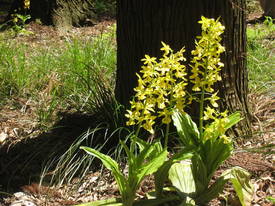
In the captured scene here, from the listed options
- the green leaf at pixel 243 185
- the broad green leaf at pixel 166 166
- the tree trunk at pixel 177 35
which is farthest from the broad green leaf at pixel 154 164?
the tree trunk at pixel 177 35

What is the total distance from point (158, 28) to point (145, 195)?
1246 mm

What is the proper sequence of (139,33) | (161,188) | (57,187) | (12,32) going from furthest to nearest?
1. (12,32)
2. (139,33)
3. (57,187)
4. (161,188)

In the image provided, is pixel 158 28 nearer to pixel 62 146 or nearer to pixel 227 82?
pixel 227 82

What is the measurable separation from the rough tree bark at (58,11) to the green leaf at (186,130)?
22.1 ft

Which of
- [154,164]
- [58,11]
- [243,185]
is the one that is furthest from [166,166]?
[58,11]

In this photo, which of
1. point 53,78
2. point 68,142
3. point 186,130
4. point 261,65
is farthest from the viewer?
point 261,65

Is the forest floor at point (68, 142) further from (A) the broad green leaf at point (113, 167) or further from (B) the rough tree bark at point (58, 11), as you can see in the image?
(B) the rough tree bark at point (58, 11)

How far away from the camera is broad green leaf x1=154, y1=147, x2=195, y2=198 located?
255 centimetres

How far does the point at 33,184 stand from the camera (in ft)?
10.8

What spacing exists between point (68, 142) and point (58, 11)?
5982 mm

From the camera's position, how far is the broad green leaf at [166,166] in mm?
2554

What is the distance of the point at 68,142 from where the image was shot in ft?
12.2

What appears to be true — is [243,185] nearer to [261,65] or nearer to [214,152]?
[214,152]

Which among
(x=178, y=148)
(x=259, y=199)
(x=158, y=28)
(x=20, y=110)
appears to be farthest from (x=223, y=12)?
(x=20, y=110)
